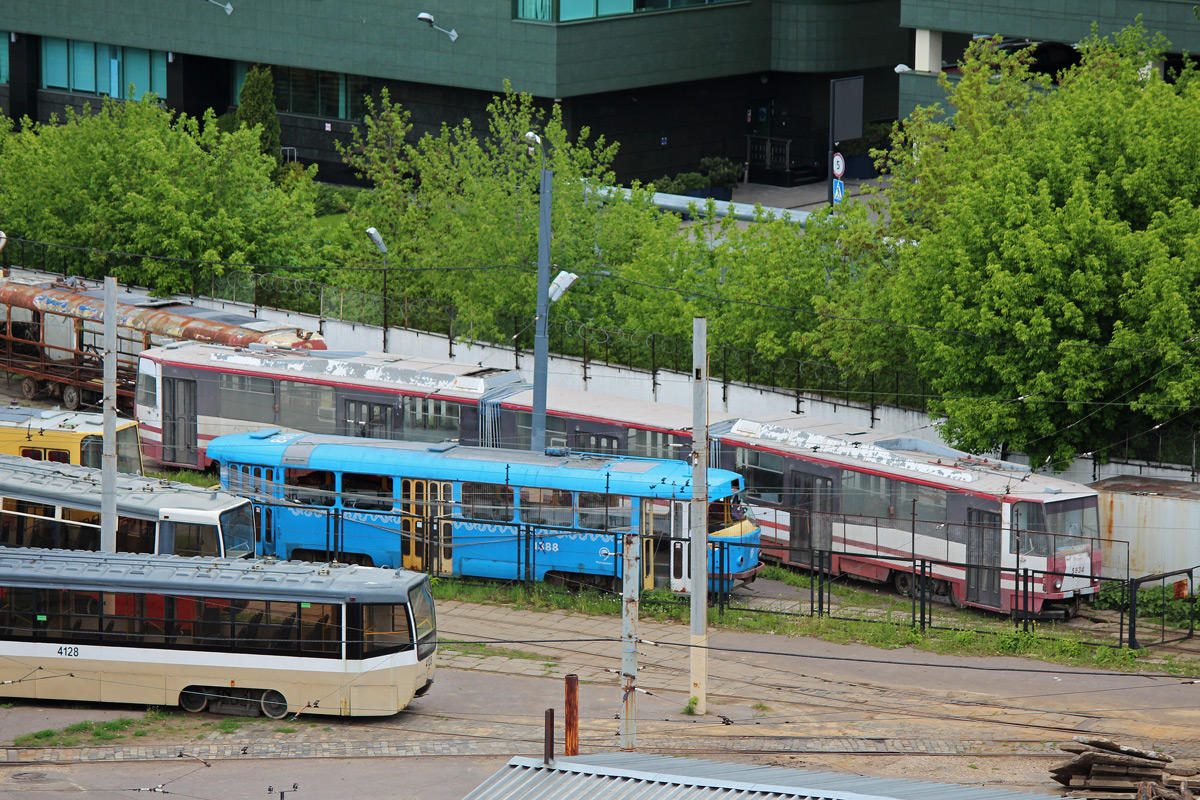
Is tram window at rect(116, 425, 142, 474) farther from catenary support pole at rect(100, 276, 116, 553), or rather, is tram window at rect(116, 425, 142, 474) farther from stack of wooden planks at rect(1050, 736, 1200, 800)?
stack of wooden planks at rect(1050, 736, 1200, 800)

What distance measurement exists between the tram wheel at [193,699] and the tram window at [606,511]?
9.76 m

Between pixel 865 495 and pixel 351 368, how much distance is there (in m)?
13.9

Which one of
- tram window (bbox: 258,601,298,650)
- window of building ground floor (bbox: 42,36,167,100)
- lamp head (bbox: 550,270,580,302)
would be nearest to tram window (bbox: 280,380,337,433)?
lamp head (bbox: 550,270,580,302)

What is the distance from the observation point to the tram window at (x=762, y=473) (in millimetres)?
35875

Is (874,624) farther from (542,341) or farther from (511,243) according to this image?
(511,243)

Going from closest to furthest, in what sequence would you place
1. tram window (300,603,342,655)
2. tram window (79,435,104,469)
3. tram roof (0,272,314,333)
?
1. tram window (300,603,342,655)
2. tram window (79,435,104,469)
3. tram roof (0,272,314,333)

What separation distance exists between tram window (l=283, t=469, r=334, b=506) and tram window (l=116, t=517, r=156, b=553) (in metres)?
4.18

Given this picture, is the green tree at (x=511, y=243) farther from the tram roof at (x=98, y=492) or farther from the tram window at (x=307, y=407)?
the tram roof at (x=98, y=492)

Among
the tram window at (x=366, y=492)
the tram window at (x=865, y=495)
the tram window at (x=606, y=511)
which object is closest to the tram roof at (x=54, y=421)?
the tram window at (x=366, y=492)

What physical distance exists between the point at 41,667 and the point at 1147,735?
1747 cm

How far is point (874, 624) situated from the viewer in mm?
31000

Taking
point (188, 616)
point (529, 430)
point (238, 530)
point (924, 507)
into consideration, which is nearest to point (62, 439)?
point (238, 530)

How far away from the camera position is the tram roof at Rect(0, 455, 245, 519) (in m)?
31.4

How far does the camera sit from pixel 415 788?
2236cm
